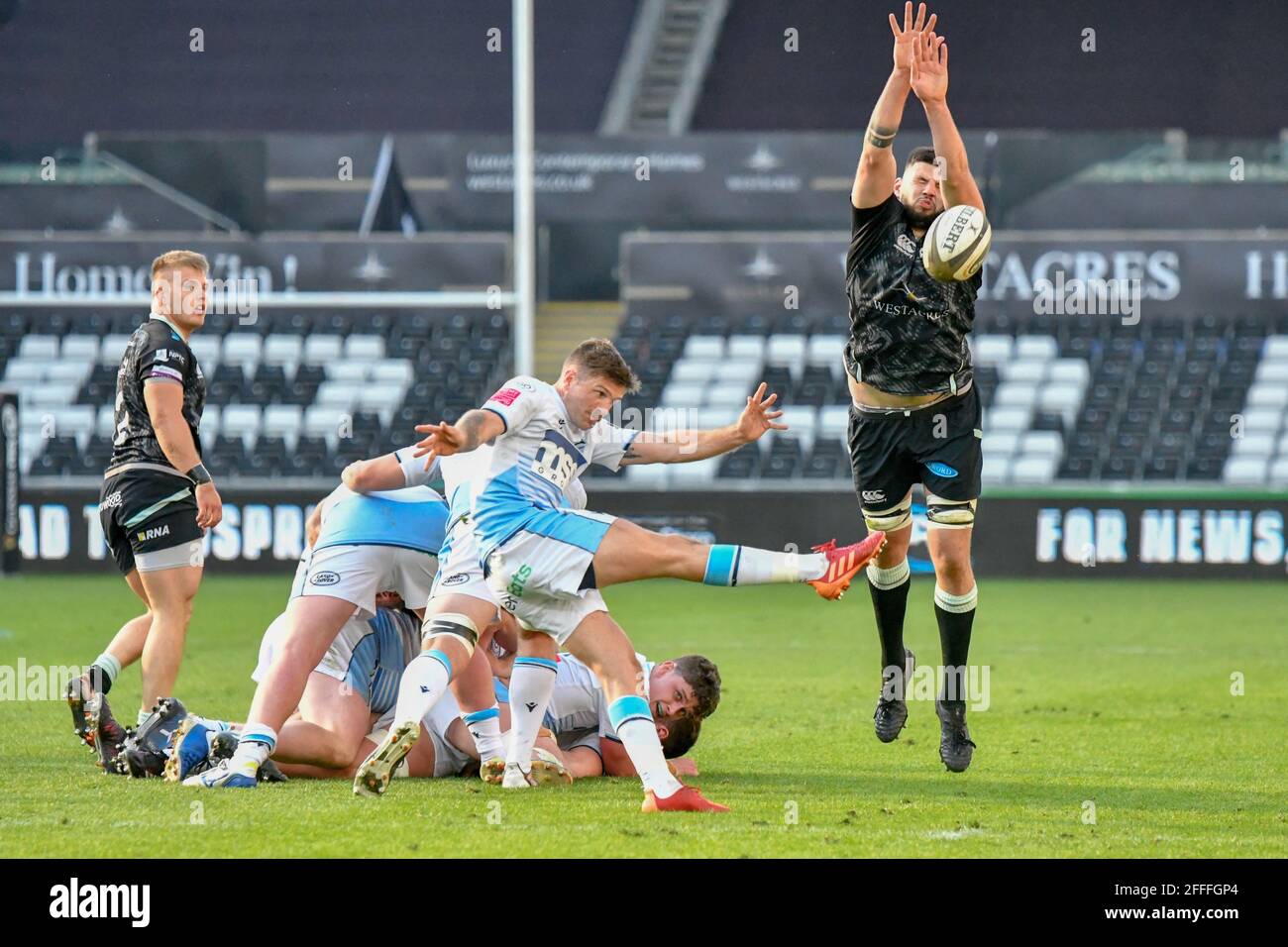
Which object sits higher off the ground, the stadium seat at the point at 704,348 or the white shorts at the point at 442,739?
the stadium seat at the point at 704,348

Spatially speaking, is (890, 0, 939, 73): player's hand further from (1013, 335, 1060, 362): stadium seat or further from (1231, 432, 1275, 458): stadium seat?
(1013, 335, 1060, 362): stadium seat

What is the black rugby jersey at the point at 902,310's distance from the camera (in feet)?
22.5

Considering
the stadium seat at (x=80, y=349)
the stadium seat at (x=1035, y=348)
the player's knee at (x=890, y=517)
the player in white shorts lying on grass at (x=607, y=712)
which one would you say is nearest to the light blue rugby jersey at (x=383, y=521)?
the player in white shorts lying on grass at (x=607, y=712)

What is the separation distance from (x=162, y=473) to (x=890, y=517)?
2900 mm

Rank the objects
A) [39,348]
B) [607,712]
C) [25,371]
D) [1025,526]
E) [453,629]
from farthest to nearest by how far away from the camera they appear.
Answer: [39,348], [25,371], [1025,526], [607,712], [453,629]

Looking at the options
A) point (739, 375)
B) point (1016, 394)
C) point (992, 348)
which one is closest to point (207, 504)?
point (739, 375)

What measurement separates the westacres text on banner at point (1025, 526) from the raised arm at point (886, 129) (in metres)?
10.9

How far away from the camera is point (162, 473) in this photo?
22.6 ft

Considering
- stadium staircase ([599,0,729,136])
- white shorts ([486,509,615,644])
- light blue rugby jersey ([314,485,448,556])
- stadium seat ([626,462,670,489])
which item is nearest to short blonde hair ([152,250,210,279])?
light blue rugby jersey ([314,485,448,556])

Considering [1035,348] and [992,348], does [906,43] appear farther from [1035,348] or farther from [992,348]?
[1035,348]

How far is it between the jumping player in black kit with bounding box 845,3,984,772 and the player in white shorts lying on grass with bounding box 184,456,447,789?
1.80 metres

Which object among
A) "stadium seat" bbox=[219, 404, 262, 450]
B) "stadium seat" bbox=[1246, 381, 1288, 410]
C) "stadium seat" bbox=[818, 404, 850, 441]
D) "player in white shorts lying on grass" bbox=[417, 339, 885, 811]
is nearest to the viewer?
"player in white shorts lying on grass" bbox=[417, 339, 885, 811]

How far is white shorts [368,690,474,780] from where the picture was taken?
6395 mm

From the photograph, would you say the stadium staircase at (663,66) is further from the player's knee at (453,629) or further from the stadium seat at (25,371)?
the player's knee at (453,629)
